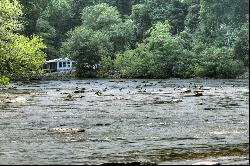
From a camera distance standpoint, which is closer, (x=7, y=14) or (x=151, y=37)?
(x=7, y=14)

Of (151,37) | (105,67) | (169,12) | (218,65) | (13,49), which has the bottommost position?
(105,67)

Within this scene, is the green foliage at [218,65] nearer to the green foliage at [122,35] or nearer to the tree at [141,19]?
the green foliage at [122,35]

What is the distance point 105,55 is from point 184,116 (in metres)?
74.0

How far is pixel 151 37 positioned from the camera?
90.8 meters

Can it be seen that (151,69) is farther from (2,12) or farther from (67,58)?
(2,12)

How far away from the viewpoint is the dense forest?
8769 cm

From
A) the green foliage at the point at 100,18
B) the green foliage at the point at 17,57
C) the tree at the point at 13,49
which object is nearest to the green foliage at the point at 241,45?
the green foliage at the point at 100,18

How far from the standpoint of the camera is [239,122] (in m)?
20.1

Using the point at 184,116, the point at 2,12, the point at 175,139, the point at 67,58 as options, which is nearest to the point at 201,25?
the point at 67,58

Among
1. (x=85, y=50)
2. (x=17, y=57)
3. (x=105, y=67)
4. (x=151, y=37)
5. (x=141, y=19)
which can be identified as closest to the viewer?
(x=17, y=57)

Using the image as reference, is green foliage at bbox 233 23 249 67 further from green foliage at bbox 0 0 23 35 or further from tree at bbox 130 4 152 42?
green foliage at bbox 0 0 23 35

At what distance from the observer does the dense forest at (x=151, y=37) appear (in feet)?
288

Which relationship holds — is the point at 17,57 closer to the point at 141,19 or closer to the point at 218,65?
the point at 218,65

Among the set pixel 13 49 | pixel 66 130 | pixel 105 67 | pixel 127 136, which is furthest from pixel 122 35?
pixel 127 136
